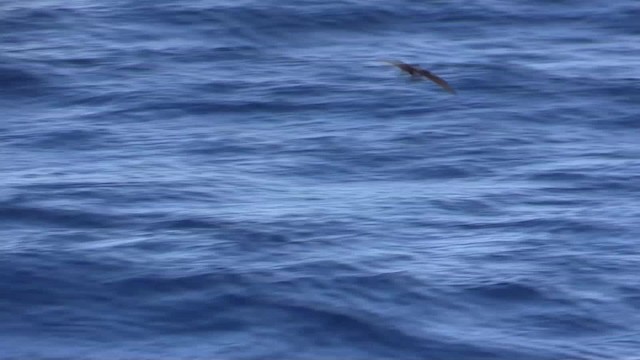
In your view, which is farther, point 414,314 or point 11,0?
point 11,0

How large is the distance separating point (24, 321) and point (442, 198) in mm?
5990

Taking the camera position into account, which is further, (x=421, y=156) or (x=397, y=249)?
(x=421, y=156)

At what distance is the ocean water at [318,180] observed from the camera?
58.6 feet

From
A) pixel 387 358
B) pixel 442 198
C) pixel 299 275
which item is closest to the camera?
pixel 387 358

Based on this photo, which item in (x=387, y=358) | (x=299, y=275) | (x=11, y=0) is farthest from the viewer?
(x=11, y=0)

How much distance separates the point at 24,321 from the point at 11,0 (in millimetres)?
14317

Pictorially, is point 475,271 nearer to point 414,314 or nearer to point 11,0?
point 414,314

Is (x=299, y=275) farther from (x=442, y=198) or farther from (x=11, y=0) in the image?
(x=11, y=0)

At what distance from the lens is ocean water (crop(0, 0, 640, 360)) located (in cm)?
1786

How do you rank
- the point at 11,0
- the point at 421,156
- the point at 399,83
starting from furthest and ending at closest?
the point at 11,0, the point at 399,83, the point at 421,156

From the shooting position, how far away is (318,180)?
22266mm

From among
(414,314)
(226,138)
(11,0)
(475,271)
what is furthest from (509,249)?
(11,0)

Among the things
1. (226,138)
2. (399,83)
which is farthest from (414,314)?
(399,83)

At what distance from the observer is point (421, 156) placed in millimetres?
23062
